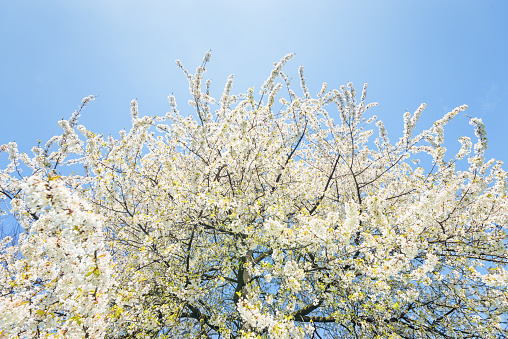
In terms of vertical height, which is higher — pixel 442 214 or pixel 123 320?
pixel 442 214

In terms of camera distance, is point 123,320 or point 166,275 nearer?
point 123,320

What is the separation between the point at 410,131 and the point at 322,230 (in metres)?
5.09

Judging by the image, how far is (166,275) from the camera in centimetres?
645

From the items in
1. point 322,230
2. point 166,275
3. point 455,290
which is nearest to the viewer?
point 322,230

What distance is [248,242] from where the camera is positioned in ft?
21.0

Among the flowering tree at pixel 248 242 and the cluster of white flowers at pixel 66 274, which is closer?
the cluster of white flowers at pixel 66 274

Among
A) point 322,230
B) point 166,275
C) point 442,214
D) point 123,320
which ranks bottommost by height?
point 123,320

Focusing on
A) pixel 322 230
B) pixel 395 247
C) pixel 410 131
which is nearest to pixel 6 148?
pixel 322 230

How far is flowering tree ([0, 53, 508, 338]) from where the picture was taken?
3746mm

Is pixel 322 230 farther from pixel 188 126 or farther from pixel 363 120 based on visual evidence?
pixel 363 120

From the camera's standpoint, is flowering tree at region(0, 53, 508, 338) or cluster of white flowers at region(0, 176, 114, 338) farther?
flowering tree at region(0, 53, 508, 338)

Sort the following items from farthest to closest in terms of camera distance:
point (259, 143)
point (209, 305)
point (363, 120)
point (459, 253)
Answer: point (363, 120) → point (259, 143) → point (209, 305) → point (459, 253)

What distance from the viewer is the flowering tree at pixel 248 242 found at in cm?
375

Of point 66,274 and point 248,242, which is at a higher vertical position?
point 248,242
